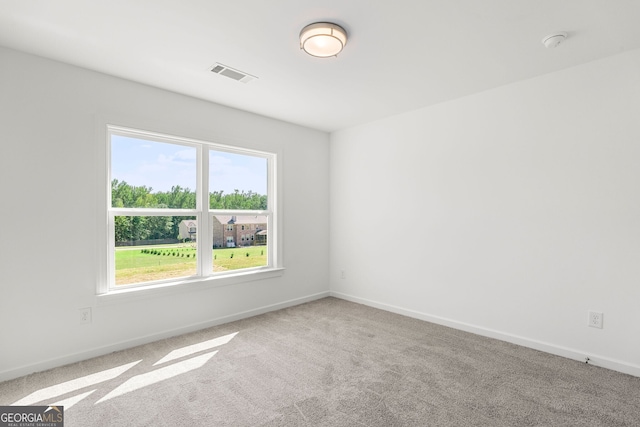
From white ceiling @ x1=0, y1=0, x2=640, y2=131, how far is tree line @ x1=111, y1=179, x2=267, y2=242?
1054 millimetres

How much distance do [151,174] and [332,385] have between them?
2.63 meters

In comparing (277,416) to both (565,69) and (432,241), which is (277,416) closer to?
(432,241)

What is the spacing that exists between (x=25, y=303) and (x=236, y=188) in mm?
2182

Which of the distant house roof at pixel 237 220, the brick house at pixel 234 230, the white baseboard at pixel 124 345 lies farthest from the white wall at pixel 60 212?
the distant house roof at pixel 237 220

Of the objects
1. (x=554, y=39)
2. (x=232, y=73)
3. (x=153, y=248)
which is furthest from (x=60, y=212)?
(x=554, y=39)

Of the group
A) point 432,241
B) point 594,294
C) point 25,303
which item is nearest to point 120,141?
point 25,303

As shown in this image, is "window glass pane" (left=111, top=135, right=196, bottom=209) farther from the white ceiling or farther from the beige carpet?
the beige carpet

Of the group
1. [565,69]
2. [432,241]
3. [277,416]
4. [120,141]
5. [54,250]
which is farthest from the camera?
[432,241]

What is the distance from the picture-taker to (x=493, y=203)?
322 cm

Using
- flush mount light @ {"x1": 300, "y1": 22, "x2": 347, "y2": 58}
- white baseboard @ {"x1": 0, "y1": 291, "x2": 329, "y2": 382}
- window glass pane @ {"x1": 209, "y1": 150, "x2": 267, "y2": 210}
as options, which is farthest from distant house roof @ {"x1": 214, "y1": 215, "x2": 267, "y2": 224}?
flush mount light @ {"x1": 300, "y1": 22, "x2": 347, "y2": 58}

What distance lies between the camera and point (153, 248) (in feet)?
10.5

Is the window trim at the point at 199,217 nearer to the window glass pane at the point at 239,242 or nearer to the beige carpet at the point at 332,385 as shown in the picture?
the window glass pane at the point at 239,242

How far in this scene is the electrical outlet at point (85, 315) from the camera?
270 centimetres

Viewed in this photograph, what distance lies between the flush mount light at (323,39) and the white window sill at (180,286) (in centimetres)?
257
